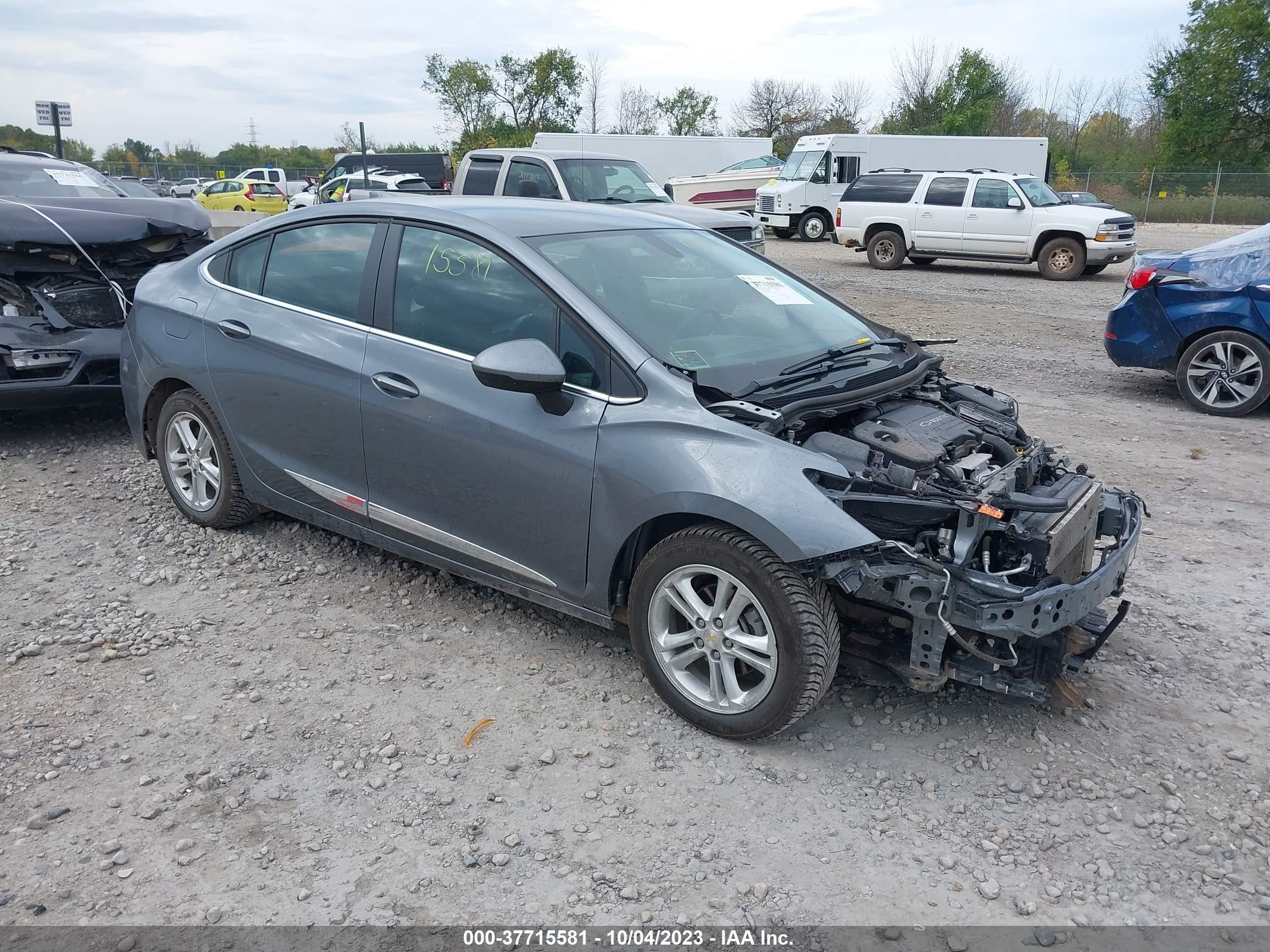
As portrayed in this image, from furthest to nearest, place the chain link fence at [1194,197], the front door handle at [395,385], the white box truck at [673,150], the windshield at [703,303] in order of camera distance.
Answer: the chain link fence at [1194,197] → the white box truck at [673,150] → the front door handle at [395,385] → the windshield at [703,303]

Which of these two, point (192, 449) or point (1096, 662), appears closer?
point (1096, 662)

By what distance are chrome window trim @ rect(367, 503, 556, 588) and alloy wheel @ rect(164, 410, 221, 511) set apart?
1241mm

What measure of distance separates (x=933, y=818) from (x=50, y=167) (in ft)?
27.9

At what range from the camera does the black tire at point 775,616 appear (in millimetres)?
3117

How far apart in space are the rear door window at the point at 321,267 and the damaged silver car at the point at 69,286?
2.47 metres

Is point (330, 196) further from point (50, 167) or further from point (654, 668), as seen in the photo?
point (654, 668)

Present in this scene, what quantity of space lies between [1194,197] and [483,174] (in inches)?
1250

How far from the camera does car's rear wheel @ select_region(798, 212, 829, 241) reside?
25297 mm

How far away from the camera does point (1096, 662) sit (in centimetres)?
392

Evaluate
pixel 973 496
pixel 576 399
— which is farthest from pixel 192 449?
pixel 973 496

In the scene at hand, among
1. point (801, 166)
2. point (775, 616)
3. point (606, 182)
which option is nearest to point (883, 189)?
point (801, 166)

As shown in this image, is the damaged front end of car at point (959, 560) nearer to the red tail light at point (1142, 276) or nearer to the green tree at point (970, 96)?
the red tail light at point (1142, 276)

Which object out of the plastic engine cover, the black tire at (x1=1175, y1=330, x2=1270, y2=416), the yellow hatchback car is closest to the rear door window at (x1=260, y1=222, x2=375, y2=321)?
the plastic engine cover

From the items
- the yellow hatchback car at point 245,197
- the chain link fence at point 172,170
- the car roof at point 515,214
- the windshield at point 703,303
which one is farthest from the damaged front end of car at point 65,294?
the chain link fence at point 172,170
